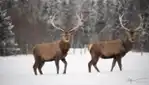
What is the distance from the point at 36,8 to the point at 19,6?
136 millimetres

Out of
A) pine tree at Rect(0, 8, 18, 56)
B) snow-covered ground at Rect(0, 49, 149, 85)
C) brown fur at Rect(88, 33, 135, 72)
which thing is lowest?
snow-covered ground at Rect(0, 49, 149, 85)

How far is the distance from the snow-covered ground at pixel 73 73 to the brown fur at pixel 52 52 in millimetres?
35

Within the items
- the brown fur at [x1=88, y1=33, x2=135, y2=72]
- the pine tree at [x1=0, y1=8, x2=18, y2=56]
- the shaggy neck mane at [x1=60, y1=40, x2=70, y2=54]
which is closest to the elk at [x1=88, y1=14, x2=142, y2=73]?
the brown fur at [x1=88, y1=33, x2=135, y2=72]

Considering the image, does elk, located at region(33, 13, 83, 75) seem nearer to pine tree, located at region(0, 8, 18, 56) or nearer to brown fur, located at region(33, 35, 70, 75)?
brown fur, located at region(33, 35, 70, 75)

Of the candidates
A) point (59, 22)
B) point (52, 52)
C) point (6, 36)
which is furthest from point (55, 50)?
point (6, 36)

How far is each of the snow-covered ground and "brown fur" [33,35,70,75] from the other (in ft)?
0.12

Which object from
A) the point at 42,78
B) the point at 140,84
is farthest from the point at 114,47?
the point at 42,78

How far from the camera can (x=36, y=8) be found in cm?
237

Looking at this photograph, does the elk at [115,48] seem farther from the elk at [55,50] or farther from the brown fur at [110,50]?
the elk at [55,50]

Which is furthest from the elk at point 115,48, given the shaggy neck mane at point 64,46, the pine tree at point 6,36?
the pine tree at point 6,36

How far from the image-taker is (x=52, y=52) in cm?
236

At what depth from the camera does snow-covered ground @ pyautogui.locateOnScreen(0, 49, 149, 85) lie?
233 centimetres

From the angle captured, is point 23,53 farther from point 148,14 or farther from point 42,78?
point 148,14

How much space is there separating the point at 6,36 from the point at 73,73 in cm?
61
